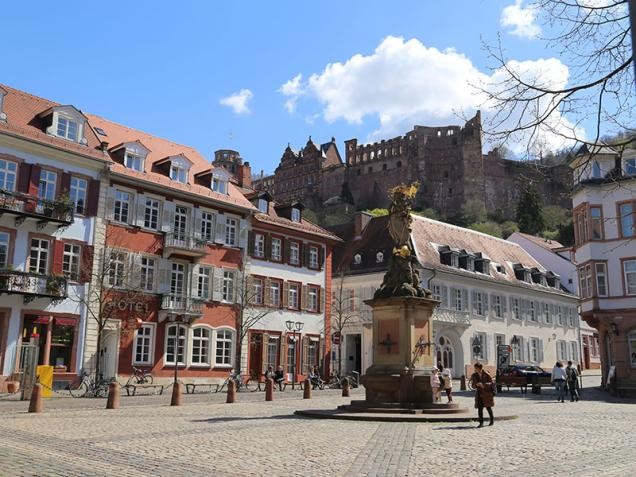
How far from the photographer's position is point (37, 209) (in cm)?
2923

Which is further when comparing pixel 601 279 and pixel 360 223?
pixel 360 223

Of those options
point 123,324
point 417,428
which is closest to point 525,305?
point 123,324

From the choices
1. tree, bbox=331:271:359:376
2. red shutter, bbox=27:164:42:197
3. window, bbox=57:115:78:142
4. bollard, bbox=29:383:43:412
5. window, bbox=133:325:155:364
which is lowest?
bollard, bbox=29:383:43:412

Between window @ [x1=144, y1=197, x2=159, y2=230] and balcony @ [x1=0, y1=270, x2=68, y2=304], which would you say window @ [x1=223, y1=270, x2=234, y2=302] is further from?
balcony @ [x1=0, y1=270, x2=68, y2=304]

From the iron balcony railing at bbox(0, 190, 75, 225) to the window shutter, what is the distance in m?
3.79

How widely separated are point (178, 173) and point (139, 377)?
37.5 feet

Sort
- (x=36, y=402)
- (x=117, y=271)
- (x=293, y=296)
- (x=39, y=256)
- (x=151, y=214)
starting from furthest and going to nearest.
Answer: (x=293, y=296), (x=151, y=214), (x=117, y=271), (x=39, y=256), (x=36, y=402)

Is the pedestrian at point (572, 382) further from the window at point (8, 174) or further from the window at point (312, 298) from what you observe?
the window at point (8, 174)

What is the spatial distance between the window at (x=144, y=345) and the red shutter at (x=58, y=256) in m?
5.12

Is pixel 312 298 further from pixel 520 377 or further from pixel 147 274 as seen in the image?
pixel 520 377

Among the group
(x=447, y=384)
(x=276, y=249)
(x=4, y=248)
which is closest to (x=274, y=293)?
(x=276, y=249)

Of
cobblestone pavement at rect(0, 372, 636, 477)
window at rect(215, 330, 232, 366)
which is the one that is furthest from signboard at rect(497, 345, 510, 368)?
cobblestone pavement at rect(0, 372, 636, 477)

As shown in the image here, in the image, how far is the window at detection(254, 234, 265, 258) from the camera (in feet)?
132

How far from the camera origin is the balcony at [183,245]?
3466 centimetres
